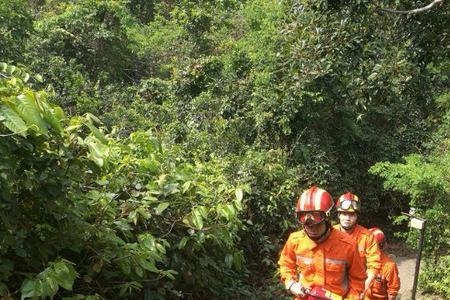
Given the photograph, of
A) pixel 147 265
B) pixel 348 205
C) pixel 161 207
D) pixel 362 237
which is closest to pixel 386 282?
pixel 362 237

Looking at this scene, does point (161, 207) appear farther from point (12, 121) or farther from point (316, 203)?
point (12, 121)

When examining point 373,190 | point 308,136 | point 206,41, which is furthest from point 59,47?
point 373,190

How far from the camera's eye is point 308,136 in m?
10.5

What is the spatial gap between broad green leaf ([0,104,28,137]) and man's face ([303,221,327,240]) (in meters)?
2.02

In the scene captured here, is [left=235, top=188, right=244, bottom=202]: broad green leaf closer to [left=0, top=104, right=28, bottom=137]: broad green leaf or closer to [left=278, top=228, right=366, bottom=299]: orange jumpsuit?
[left=278, top=228, right=366, bottom=299]: orange jumpsuit

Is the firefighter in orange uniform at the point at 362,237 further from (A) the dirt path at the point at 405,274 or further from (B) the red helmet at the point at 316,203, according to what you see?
(A) the dirt path at the point at 405,274

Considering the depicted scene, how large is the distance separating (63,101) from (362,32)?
8575 mm

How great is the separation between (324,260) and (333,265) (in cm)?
7

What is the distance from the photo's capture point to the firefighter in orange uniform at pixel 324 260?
3.72m

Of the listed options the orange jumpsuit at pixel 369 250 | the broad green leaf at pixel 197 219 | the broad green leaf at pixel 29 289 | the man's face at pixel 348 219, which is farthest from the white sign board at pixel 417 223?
the broad green leaf at pixel 29 289

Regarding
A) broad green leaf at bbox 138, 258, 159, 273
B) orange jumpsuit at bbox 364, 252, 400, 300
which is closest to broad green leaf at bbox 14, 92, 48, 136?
broad green leaf at bbox 138, 258, 159, 273

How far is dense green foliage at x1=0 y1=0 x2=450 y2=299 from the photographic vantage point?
3.14m

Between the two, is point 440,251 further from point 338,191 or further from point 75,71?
point 75,71

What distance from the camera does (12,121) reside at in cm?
246
